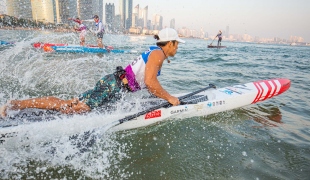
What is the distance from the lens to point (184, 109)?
187 inches

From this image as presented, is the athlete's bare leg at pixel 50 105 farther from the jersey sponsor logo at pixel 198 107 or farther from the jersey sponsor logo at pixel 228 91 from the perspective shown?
the jersey sponsor logo at pixel 228 91

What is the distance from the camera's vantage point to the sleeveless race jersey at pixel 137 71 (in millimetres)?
3584

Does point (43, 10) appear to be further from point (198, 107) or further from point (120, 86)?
point (198, 107)

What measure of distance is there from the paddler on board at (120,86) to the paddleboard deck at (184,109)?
0.24 meters

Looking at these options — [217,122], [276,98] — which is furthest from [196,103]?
[276,98]

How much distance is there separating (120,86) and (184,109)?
1.76 metres

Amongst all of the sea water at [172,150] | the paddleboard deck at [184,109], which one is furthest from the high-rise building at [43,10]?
the sea water at [172,150]

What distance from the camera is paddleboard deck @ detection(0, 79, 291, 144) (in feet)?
11.3

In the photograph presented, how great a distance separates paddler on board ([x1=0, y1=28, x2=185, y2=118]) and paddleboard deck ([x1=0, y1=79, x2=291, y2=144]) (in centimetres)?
24

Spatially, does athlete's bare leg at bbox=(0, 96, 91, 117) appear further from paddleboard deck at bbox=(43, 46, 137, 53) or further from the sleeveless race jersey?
paddleboard deck at bbox=(43, 46, 137, 53)

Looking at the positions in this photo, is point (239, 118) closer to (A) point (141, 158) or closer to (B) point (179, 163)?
(B) point (179, 163)

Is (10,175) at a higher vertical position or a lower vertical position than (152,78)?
lower

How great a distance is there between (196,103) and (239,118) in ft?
5.16

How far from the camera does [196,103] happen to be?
195 inches
